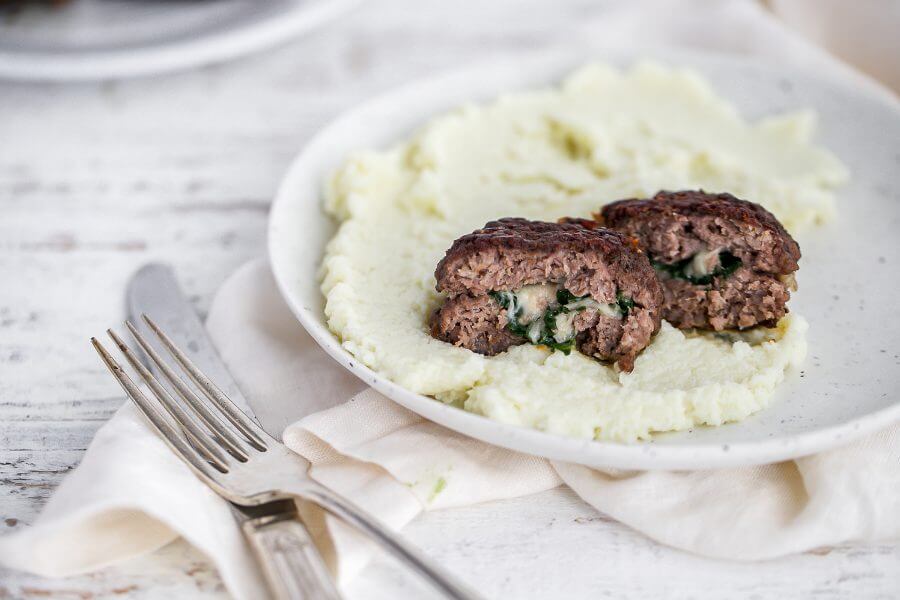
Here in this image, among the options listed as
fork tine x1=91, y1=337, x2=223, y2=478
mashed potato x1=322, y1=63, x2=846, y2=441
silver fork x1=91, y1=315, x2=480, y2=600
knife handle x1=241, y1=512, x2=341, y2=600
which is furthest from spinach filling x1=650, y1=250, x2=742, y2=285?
fork tine x1=91, y1=337, x2=223, y2=478

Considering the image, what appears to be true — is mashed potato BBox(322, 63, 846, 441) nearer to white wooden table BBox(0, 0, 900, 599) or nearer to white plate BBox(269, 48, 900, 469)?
white plate BBox(269, 48, 900, 469)

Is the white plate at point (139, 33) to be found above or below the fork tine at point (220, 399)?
above

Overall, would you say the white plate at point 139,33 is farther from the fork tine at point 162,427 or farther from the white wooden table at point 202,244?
the fork tine at point 162,427

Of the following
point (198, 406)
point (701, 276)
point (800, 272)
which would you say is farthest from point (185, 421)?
point (800, 272)

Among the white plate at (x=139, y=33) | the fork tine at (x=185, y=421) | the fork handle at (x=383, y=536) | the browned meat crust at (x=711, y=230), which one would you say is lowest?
the fork tine at (x=185, y=421)

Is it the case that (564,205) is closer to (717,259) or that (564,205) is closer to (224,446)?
(717,259)

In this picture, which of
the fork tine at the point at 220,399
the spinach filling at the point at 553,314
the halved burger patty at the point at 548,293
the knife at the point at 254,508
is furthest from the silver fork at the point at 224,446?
the spinach filling at the point at 553,314
